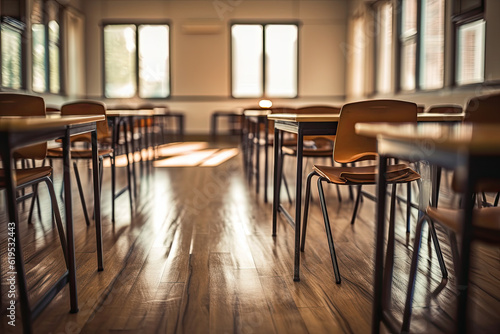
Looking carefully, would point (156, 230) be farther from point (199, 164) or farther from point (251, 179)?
point (199, 164)

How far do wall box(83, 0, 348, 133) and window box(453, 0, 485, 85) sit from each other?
466cm

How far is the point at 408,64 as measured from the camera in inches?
276

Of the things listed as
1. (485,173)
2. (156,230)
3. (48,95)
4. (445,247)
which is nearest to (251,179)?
(156,230)

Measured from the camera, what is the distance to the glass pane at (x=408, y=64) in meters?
6.77

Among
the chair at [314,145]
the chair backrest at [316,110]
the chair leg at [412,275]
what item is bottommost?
the chair leg at [412,275]

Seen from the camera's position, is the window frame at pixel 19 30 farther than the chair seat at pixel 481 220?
Yes

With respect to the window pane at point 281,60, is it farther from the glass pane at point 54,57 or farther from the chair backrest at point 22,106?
the chair backrest at point 22,106

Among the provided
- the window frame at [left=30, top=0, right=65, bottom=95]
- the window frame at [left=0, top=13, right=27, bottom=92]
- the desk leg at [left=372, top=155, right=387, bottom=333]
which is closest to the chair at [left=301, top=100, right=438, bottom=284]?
the desk leg at [left=372, top=155, right=387, bottom=333]

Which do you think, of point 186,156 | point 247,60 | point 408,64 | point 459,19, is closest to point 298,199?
point 459,19

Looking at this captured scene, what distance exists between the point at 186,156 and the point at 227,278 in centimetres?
525

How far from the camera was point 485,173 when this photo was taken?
0.82 meters

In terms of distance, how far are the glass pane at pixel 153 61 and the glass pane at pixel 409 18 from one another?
5.04m

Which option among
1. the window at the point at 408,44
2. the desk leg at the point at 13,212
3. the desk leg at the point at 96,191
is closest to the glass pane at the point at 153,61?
the window at the point at 408,44

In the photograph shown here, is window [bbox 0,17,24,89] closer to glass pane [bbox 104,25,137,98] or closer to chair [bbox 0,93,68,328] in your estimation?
glass pane [bbox 104,25,137,98]
